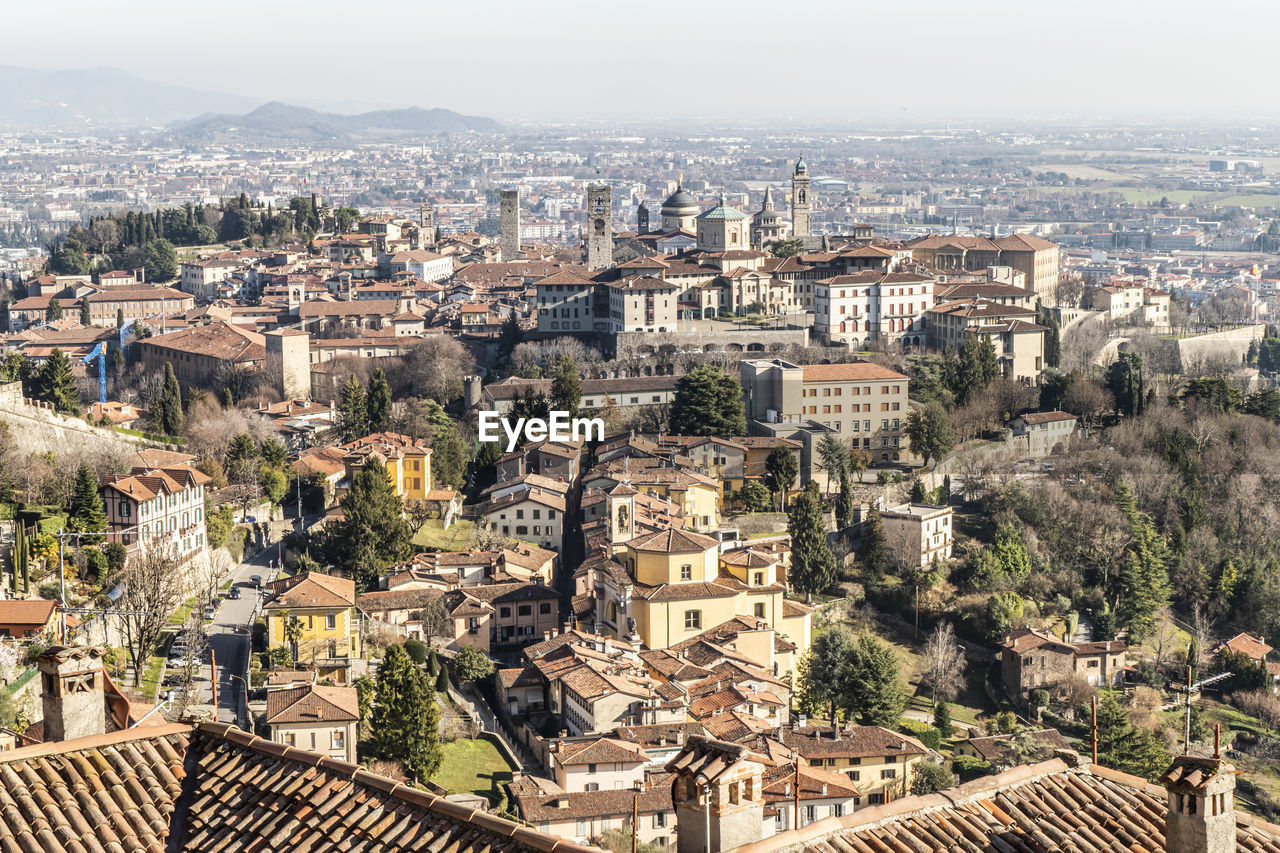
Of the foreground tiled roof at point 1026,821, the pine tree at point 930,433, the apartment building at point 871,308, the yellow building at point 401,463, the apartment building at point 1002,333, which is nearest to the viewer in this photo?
the foreground tiled roof at point 1026,821

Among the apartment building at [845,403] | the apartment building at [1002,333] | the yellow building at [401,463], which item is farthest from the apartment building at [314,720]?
the apartment building at [1002,333]

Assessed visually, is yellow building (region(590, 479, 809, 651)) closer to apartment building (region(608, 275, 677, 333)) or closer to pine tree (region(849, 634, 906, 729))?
pine tree (region(849, 634, 906, 729))

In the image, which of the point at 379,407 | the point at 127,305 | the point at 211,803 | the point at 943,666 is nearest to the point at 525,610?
the point at 943,666

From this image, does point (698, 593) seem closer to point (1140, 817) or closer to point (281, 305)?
point (1140, 817)

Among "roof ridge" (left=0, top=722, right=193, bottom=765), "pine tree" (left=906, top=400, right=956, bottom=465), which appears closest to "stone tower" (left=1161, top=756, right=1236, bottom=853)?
"roof ridge" (left=0, top=722, right=193, bottom=765)

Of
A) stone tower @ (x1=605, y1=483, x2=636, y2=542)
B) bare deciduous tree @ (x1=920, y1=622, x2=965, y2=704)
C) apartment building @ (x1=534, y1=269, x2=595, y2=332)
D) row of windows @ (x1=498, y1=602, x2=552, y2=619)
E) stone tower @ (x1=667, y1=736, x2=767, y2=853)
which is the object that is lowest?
bare deciduous tree @ (x1=920, y1=622, x2=965, y2=704)

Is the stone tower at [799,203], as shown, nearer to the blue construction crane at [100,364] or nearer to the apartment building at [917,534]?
the blue construction crane at [100,364]

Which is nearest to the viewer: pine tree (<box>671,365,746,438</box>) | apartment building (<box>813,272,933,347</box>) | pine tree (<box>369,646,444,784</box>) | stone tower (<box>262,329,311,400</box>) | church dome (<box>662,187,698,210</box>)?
pine tree (<box>369,646,444,784</box>)
